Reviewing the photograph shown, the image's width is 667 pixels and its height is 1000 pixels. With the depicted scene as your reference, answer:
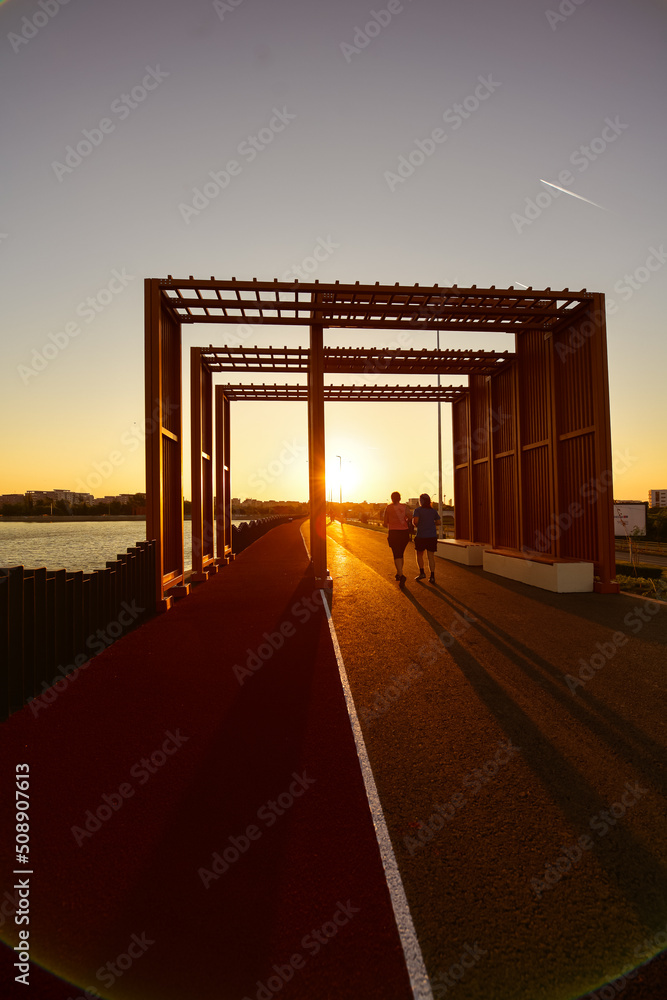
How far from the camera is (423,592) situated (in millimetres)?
10992

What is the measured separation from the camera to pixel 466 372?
1595 centimetres

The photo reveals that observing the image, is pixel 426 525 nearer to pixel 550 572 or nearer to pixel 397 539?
pixel 397 539

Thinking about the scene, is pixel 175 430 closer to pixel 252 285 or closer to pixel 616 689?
pixel 252 285

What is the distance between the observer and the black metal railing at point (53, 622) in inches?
187

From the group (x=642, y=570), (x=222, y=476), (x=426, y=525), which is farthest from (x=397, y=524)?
(x=642, y=570)

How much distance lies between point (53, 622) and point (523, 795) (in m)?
4.62

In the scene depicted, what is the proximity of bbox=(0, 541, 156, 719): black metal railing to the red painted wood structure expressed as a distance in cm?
202

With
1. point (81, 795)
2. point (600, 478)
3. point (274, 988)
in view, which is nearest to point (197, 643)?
point (81, 795)

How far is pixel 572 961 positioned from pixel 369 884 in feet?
2.76

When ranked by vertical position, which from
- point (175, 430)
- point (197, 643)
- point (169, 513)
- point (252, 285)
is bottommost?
point (197, 643)

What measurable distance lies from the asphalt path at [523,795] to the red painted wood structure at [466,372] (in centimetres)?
472

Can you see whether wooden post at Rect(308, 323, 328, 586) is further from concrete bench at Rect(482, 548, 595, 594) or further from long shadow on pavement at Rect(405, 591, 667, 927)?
long shadow on pavement at Rect(405, 591, 667, 927)

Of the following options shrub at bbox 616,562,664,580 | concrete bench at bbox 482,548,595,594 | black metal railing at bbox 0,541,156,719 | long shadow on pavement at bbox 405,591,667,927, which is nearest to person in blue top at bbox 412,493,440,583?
concrete bench at bbox 482,548,595,594

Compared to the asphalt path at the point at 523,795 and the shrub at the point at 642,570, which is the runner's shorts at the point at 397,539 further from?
the shrub at the point at 642,570
